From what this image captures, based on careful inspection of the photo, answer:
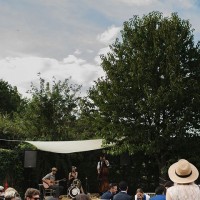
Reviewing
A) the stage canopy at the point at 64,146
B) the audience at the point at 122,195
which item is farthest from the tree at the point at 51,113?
the audience at the point at 122,195

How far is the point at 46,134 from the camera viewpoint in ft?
105

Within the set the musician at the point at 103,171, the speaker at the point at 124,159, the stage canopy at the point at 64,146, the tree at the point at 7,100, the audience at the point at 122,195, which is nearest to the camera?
Answer: the audience at the point at 122,195

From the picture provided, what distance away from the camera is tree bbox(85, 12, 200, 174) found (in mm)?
22734

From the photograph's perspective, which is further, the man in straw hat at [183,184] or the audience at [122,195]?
the audience at [122,195]

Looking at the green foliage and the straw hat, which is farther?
the green foliage

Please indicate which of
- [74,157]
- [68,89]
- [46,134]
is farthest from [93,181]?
[68,89]

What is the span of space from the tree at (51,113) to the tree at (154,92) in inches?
311

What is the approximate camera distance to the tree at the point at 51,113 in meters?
32.0

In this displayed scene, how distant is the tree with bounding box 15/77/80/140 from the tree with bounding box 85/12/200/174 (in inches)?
311

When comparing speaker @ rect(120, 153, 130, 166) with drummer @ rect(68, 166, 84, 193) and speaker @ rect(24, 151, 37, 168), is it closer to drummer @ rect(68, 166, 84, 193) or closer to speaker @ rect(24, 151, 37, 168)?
drummer @ rect(68, 166, 84, 193)

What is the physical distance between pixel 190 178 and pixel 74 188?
1497 centimetres

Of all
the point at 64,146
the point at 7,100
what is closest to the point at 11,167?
the point at 64,146

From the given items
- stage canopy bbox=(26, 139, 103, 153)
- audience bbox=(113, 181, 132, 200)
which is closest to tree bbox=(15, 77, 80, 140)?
stage canopy bbox=(26, 139, 103, 153)

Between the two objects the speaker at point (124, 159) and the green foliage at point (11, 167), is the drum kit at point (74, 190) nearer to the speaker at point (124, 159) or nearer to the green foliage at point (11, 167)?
the green foliage at point (11, 167)
